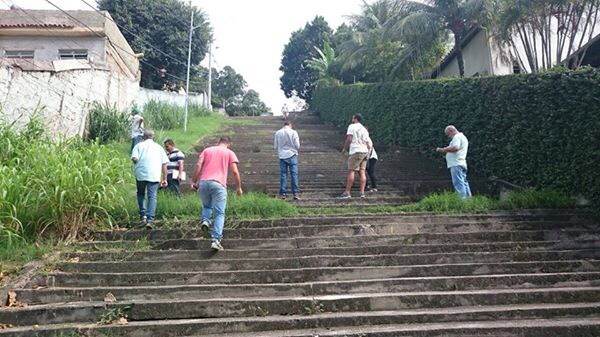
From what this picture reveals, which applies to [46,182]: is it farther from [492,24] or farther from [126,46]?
[126,46]

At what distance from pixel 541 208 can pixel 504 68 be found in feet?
40.4

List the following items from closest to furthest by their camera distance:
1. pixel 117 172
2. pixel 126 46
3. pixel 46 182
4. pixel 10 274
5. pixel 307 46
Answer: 1. pixel 10 274
2. pixel 46 182
3. pixel 117 172
4. pixel 126 46
5. pixel 307 46

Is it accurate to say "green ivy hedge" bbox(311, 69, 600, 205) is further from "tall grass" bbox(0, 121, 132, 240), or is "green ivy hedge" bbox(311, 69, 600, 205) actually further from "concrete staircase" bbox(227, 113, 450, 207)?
"tall grass" bbox(0, 121, 132, 240)

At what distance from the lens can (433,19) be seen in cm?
1733

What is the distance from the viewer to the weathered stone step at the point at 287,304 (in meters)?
5.11

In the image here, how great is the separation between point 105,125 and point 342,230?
9.49m

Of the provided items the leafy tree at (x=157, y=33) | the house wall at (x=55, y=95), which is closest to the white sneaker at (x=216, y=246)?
the house wall at (x=55, y=95)

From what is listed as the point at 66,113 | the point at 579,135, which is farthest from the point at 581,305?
the point at 66,113

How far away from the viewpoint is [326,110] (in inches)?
982

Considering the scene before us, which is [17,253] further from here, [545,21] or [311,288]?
[545,21]

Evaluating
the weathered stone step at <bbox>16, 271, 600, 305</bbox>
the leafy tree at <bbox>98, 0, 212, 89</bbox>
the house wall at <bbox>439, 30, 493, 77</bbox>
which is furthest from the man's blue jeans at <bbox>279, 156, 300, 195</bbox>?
the leafy tree at <bbox>98, 0, 212, 89</bbox>

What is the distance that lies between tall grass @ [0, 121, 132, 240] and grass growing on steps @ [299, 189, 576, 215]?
10.1ft

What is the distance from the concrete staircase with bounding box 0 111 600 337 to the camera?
4996 millimetres

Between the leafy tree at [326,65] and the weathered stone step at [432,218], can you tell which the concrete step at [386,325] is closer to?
the weathered stone step at [432,218]
